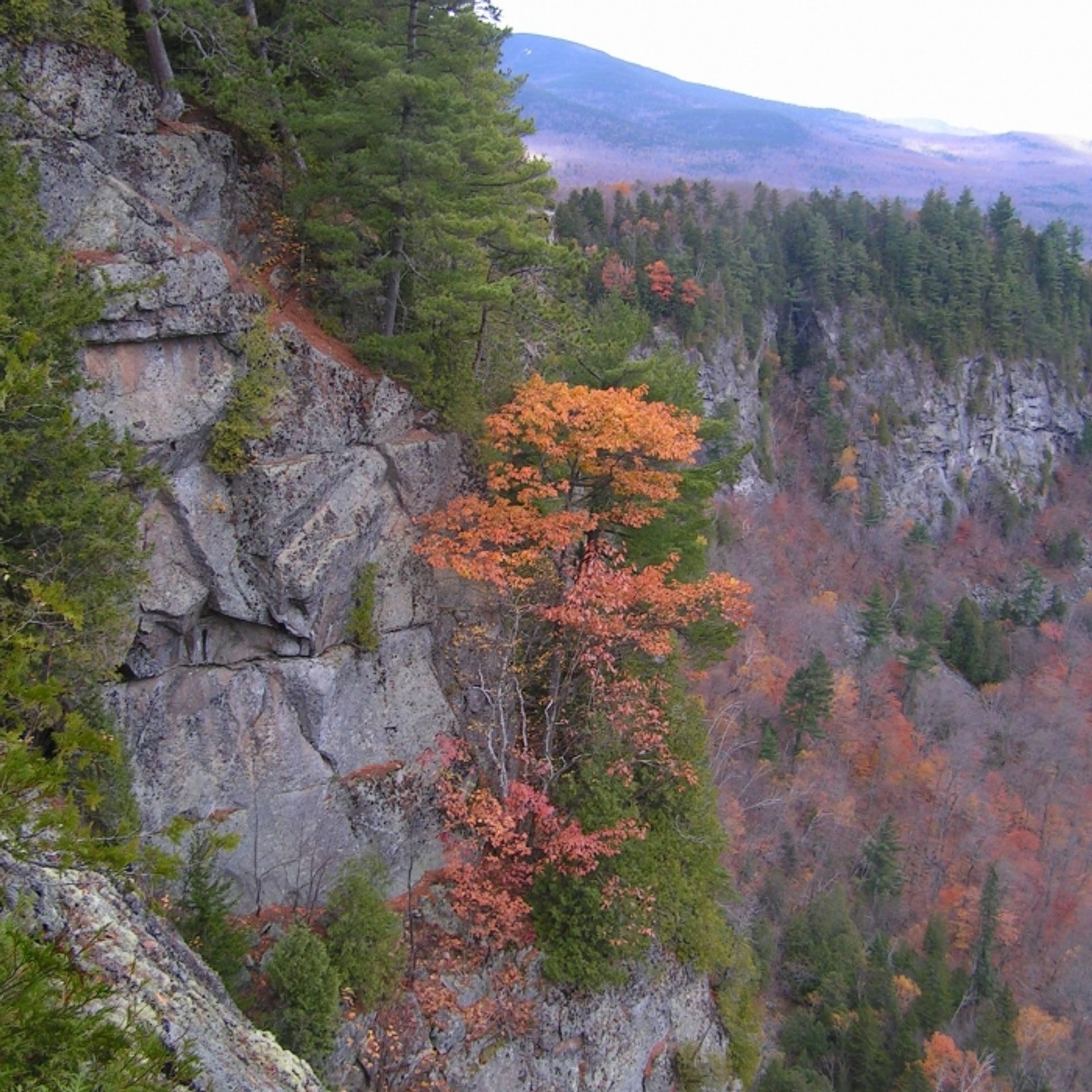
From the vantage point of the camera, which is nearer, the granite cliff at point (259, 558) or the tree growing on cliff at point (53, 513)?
the tree growing on cliff at point (53, 513)

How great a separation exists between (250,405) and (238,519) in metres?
1.78

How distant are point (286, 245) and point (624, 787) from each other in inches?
432

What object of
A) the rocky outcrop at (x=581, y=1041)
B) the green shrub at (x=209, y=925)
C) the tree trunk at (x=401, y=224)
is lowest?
the rocky outcrop at (x=581, y=1041)

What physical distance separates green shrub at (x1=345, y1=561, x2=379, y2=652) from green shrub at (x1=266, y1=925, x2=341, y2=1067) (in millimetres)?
4699

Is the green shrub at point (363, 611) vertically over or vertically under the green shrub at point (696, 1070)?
over

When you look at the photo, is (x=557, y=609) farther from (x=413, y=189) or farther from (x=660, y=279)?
(x=660, y=279)

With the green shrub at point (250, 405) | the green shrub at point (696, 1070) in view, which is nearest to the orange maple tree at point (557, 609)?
the green shrub at point (250, 405)

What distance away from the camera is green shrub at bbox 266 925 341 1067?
35.2 feet

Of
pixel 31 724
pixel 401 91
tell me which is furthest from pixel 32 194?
pixel 31 724

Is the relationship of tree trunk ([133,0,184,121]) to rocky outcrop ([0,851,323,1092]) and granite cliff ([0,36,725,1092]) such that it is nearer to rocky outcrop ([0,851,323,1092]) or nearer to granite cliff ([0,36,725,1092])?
granite cliff ([0,36,725,1092])

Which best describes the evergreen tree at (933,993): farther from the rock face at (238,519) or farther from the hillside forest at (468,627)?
the rock face at (238,519)

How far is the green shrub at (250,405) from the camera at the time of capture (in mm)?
12844

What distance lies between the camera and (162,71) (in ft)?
45.7

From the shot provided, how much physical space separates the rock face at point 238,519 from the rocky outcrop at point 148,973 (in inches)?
238
